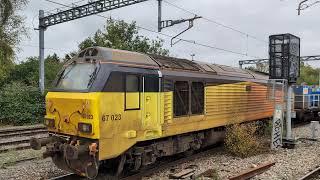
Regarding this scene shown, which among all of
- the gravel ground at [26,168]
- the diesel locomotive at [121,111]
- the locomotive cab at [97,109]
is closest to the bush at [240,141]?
the diesel locomotive at [121,111]

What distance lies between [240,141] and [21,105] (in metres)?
16.6

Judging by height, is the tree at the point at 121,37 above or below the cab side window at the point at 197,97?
above

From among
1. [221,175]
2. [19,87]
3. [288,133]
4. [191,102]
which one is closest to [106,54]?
[191,102]

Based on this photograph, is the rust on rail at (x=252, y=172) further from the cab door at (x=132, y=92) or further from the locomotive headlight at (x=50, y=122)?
the locomotive headlight at (x=50, y=122)

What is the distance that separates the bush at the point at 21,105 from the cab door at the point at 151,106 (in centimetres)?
1656

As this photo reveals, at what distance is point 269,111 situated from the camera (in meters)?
17.7

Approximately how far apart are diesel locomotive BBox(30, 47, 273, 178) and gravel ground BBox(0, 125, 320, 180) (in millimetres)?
806

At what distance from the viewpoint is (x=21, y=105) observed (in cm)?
2484

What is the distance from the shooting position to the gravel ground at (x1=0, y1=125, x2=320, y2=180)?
32.6 feet

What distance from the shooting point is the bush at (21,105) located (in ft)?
79.6

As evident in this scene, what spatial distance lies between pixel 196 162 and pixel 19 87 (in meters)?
18.1

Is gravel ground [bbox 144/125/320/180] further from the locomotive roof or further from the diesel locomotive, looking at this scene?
the locomotive roof

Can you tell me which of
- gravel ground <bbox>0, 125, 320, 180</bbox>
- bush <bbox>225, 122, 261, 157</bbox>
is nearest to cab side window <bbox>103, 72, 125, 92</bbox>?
gravel ground <bbox>0, 125, 320, 180</bbox>

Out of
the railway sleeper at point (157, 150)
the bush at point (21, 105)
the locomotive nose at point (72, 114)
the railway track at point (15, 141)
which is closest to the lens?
the locomotive nose at point (72, 114)
